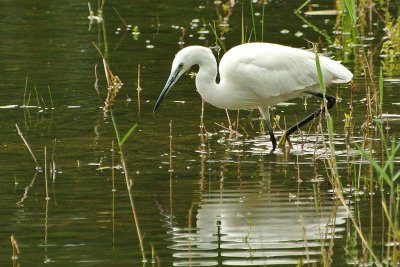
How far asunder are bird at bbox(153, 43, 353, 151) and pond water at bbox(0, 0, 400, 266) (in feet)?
1.28

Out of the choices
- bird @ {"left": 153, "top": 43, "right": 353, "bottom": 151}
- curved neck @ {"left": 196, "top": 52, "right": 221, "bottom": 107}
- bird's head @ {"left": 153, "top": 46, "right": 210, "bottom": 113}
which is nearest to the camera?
bird's head @ {"left": 153, "top": 46, "right": 210, "bottom": 113}

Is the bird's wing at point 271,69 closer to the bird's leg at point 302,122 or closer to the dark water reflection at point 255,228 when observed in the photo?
the bird's leg at point 302,122

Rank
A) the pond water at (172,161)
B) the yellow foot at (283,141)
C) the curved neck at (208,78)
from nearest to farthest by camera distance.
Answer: the pond water at (172,161) → the curved neck at (208,78) → the yellow foot at (283,141)

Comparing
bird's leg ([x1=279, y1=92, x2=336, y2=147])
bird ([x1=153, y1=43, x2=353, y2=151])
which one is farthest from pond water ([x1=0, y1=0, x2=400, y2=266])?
bird ([x1=153, y1=43, x2=353, y2=151])

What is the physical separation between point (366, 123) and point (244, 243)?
9.82 ft

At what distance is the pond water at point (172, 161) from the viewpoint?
258 inches

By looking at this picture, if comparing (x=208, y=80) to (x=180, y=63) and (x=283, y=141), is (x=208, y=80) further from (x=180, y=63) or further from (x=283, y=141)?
(x=283, y=141)

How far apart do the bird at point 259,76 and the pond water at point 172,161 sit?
15.4 inches

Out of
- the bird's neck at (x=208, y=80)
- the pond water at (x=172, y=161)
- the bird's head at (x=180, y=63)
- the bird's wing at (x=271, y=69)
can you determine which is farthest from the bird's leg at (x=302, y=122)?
the bird's head at (x=180, y=63)

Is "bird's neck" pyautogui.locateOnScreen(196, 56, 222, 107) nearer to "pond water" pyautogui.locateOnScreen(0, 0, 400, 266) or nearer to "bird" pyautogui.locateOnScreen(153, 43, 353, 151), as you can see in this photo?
"bird" pyautogui.locateOnScreen(153, 43, 353, 151)

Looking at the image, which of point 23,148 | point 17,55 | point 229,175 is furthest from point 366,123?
point 17,55

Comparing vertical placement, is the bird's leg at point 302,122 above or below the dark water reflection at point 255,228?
above

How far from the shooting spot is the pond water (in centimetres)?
655

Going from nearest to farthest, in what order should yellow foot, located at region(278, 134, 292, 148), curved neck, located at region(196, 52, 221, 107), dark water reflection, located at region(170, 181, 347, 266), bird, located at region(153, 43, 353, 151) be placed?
dark water reflection, located at region(170, 181, 347, 266), curved neck, located at region(196, 52, 221, 107), bird, located at region(153, 43, 353, 151), yellow foot, located at region(278, 134, 292, 148)
